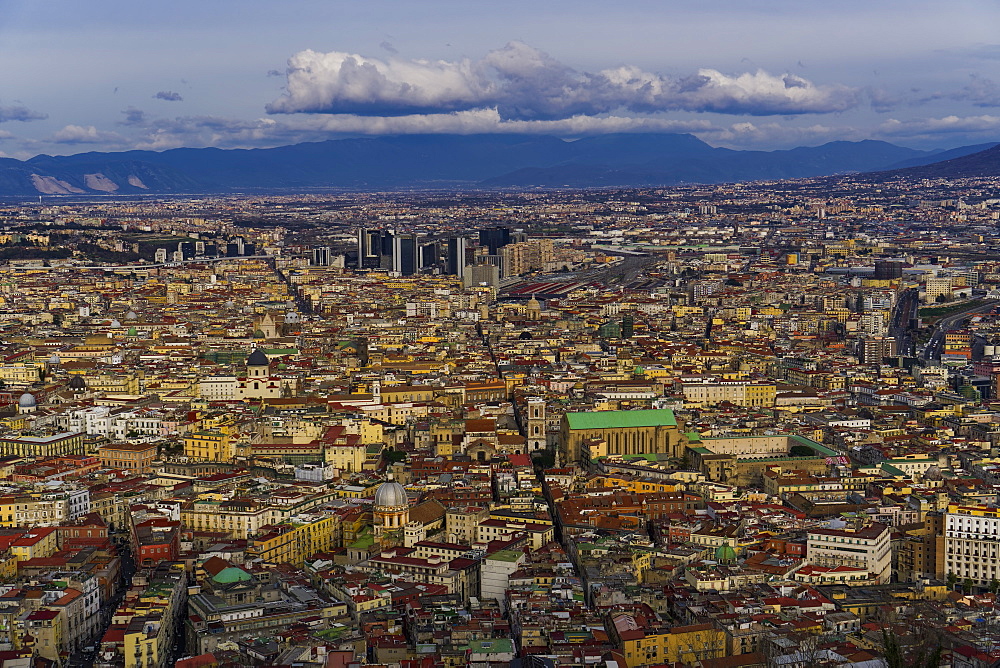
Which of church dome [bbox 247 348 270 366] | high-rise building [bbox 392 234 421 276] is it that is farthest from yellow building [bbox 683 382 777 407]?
high-rise building [bbox 392 234 421 276]

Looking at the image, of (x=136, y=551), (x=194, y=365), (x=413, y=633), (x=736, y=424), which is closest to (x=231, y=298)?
(x=194, y=365)

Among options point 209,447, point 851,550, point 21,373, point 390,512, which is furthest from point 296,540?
point 21,373

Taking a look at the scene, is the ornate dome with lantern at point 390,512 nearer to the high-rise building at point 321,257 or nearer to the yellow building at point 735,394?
the yellow building at point 735,394

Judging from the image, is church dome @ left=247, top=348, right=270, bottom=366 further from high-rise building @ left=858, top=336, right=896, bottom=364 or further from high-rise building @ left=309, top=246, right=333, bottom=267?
high-rise building @ left=309, top=246, right=333, bottom=267

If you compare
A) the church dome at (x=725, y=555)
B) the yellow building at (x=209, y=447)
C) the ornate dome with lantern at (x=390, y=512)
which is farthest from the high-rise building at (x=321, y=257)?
the church dome at (x=725, y=555)

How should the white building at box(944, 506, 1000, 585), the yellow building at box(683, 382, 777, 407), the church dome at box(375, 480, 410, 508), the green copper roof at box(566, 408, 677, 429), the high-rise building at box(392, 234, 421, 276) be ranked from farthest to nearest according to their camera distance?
the high-rise building at box(392, 234, 421, 276) < the yellow building at box(683, 382, 777, 407) < the green copper roof at box(566, 408, 677, 429) < the church dome at box(375, 480, 410, 508) < the white building at box(944, 506, 1000, 585)

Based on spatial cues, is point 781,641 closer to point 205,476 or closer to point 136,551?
point 136,551
